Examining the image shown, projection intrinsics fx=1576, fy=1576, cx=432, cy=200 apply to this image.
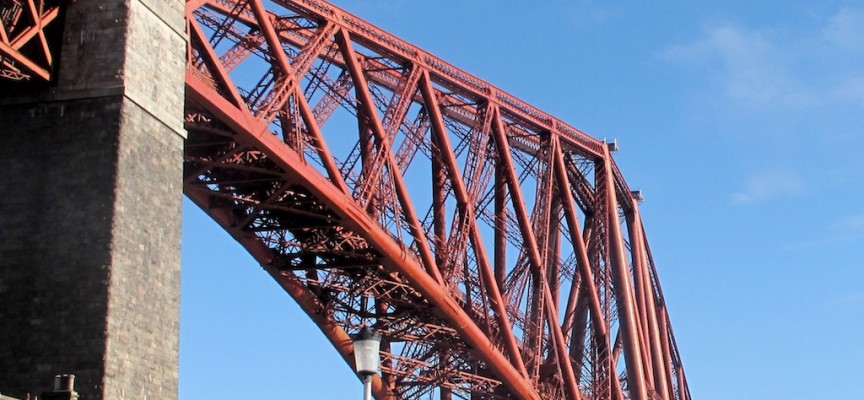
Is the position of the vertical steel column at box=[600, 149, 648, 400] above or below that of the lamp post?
above

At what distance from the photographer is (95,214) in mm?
26141

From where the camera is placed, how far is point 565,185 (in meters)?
54.1

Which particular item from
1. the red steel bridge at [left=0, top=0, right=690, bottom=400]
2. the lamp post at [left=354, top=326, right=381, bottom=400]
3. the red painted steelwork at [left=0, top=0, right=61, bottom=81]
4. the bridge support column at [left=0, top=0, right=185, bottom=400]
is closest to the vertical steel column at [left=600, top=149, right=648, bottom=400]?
the red steel bridge at [left=0, top=0, right=690, bottom=400]

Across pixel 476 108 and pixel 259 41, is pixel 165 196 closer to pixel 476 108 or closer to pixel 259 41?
pixel 259 41

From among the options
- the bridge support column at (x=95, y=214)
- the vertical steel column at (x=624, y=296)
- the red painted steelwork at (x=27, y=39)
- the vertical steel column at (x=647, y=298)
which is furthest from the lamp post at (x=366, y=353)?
the vertical steel column at (x=647, y=298)

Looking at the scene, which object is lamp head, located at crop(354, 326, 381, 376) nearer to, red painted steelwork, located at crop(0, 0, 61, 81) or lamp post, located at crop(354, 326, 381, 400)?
lamp post, located at crop(354, 326, 381, 400)

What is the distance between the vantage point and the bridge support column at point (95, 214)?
2558cm

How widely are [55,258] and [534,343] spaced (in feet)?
93.6

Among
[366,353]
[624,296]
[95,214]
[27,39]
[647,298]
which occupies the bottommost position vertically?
[366,353]

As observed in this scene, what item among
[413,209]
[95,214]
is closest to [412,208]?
[413,209]

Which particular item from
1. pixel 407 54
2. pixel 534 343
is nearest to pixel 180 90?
pixel 407 54

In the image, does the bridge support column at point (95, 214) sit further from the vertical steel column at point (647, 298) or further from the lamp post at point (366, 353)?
the vertical steel column at point (647, 298)

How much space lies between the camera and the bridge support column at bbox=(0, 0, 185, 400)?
25578 millimetres

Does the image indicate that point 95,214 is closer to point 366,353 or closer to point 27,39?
point 27,39
